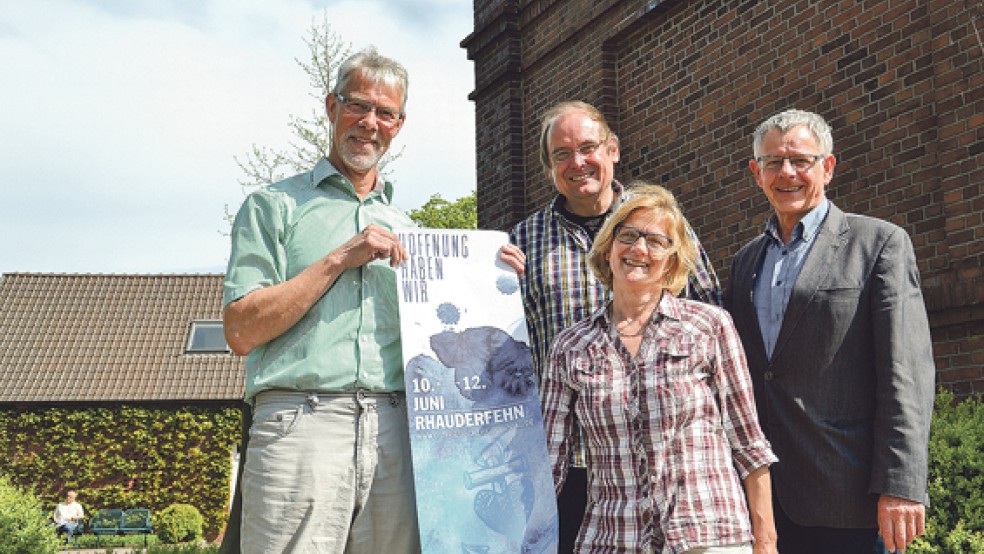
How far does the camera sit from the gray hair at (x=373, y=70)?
9.39 feet

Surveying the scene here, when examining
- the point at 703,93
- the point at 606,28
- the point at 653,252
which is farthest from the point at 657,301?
the point at 606,28

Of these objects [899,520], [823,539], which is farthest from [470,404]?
[899,520]

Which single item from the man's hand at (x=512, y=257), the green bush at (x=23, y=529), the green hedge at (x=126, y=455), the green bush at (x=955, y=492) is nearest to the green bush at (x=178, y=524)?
the green hedge at (x=126, y=455)

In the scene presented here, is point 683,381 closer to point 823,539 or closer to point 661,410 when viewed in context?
point 661,410

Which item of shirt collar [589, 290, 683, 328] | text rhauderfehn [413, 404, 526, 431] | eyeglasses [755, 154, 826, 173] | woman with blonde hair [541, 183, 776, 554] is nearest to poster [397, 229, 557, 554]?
text rhauderfehn [413, 404, 526, 431]

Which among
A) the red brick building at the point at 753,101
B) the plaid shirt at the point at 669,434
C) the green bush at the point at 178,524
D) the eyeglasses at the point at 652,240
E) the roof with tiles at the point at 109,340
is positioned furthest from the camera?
the roof with tiles at the point at 109,340

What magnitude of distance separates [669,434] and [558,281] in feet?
3.06

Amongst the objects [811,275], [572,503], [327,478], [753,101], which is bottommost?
[572,503]

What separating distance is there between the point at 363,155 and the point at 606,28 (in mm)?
5959

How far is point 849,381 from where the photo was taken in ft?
9.97

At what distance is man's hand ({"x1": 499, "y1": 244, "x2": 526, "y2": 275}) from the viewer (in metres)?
3.20

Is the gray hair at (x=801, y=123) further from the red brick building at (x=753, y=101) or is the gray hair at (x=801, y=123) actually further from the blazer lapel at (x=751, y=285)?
the red brick building at (x=753, y=101)

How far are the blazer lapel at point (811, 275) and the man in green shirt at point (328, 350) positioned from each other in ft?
4.07

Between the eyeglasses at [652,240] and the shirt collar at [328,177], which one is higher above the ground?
the shirt collar at [328,177]
